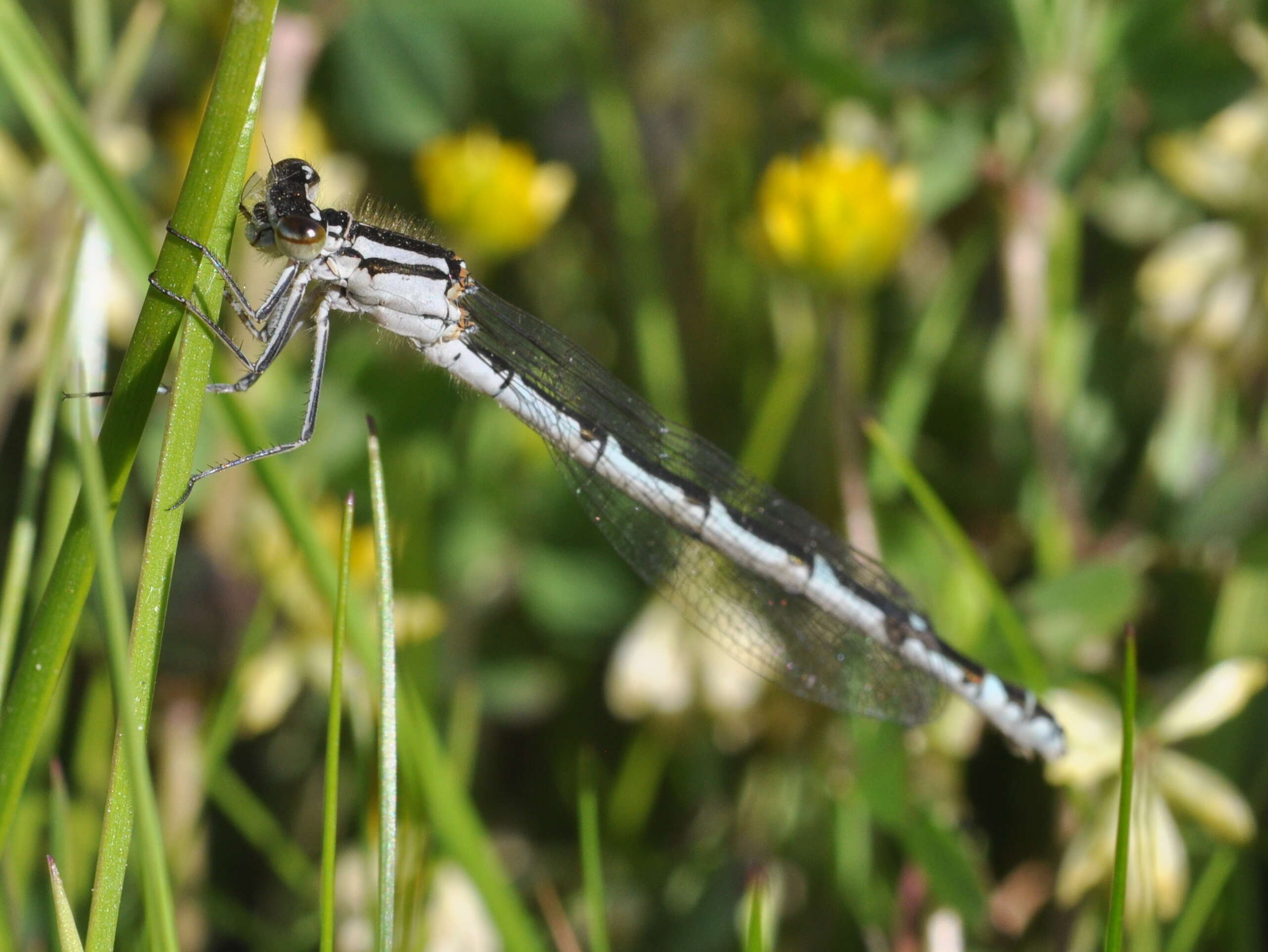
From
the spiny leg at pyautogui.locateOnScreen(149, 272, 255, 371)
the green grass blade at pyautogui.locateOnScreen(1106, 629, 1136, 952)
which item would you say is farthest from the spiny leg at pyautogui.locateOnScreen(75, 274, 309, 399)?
the green grass blade at pyautogui.locateOnScreen(1106, 629, 1136, 952)

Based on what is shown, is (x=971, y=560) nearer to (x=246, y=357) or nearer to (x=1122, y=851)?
(x=1122, y=851)

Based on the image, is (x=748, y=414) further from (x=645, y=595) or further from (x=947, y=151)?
(x=947, y=151)

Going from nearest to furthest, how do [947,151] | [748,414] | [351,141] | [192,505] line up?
[192,505], [947,151], [748,414], [351,141]

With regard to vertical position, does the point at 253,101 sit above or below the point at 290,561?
below

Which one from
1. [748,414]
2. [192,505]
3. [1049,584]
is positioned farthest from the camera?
[748,414]

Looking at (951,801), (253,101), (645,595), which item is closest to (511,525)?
(645,595)

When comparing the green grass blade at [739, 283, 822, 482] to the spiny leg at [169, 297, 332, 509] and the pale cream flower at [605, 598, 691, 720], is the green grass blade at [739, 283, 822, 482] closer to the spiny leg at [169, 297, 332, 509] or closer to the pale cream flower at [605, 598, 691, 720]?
the pale cream flower at [605, 598, 691, 720]
